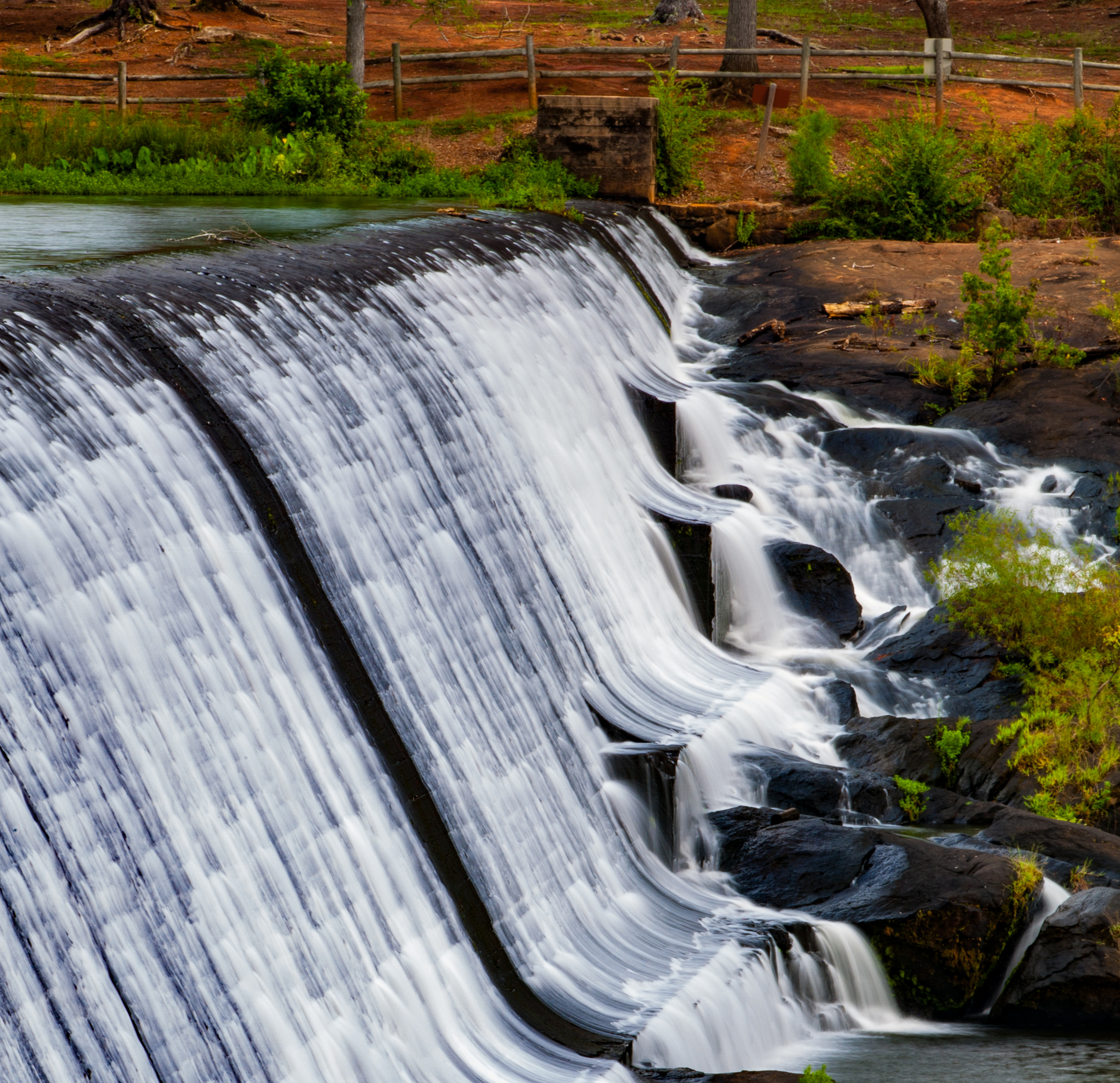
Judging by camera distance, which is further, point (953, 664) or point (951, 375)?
point (951, 375)

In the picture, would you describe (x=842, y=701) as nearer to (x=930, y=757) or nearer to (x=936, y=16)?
(x=930, y=757)

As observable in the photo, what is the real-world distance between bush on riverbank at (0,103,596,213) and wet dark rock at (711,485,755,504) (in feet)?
17.3

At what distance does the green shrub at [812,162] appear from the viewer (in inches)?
747

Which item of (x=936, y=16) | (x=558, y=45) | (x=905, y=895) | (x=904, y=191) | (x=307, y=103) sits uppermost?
(x=936, y=16)

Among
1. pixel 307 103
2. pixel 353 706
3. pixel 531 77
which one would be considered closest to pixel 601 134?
pixel 307 103

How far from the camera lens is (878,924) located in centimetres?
716

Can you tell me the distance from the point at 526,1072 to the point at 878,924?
2.31 meters

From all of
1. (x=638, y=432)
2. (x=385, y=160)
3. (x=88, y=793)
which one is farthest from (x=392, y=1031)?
(x=385, y=160)

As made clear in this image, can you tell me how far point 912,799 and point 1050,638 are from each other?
220cm

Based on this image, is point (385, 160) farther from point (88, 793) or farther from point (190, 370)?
point (88, 793)

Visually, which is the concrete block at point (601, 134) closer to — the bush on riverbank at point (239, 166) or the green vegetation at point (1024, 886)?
the bush on riverbank at point (239, 166)

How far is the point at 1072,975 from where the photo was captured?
6.75 meters

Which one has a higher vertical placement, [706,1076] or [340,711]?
[340,711]

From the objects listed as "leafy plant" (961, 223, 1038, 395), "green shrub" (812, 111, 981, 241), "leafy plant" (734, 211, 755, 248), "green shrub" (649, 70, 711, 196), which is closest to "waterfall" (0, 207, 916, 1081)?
"leafy plant" (961, 223, 1038, 395)
